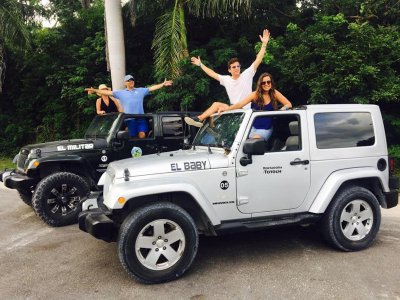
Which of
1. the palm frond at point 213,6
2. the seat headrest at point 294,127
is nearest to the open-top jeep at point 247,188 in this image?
the seat headrest at point 294,127

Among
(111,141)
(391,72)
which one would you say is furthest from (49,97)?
(391,72)

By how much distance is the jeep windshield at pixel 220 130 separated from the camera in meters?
4.51

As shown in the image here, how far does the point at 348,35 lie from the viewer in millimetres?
10094

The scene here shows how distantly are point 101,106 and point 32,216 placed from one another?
2.41m

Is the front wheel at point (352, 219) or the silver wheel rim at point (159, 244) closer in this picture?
the silver wheel rim at point (159, 244)

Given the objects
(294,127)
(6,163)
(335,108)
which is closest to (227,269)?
(294,127)

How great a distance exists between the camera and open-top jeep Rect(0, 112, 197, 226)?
614cm

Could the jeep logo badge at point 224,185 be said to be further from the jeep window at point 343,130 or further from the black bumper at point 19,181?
the black bumper at point 19,181

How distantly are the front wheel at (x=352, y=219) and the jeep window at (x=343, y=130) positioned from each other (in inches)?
22.7

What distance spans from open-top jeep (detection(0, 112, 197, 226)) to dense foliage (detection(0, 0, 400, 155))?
411cm

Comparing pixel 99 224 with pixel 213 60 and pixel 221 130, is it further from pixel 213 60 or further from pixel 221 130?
pixel 213 60

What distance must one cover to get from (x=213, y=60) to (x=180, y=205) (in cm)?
878

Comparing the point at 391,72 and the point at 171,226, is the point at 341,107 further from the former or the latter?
the point at 391,72

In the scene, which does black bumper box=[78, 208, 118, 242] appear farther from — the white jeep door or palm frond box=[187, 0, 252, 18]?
palm frond box=[187, 0, 252, 18]
